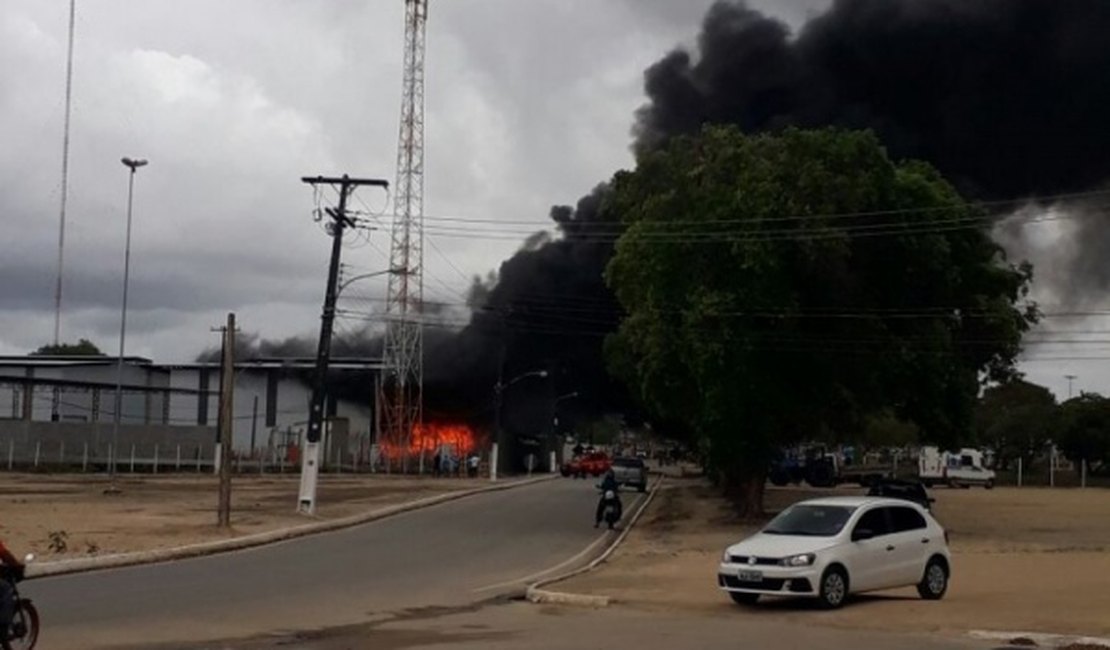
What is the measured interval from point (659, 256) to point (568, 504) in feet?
43.8

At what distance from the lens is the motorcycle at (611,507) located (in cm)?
3716

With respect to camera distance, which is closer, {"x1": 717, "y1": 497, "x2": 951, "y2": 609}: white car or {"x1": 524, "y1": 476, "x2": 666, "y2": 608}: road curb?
{"x1": 717, "y1": 497, "x2": 951, "y2": 609}: white car

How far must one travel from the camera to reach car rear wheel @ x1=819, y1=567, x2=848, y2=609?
18.7 metres

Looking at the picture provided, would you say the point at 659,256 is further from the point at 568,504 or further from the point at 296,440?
the point at 296,440

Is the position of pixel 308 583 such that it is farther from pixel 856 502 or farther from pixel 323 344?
pixel 323 344

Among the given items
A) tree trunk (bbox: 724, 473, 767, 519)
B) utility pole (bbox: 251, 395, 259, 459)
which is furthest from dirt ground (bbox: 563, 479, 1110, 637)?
utility pole (bbox: 251, 395, 259, 459)

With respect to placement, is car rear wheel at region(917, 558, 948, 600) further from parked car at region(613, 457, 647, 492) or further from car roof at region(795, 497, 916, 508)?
parked car at region(613, 457, 647, 492)

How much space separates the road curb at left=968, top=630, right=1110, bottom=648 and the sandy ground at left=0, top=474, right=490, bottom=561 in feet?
51.9

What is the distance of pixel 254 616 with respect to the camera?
17.3 m

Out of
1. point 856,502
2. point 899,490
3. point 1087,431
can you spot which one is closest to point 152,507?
point 899,490

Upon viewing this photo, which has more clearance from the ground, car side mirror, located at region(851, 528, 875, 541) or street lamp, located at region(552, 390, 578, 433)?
street lamp, located at region(552, 390, 578, 433)

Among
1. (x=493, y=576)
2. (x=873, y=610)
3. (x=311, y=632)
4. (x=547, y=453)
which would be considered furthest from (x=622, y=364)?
(x=547, y=453)

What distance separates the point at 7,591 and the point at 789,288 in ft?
96.8

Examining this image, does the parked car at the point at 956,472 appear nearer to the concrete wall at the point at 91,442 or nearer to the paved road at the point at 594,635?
the concrete wall at the point at 91,442
